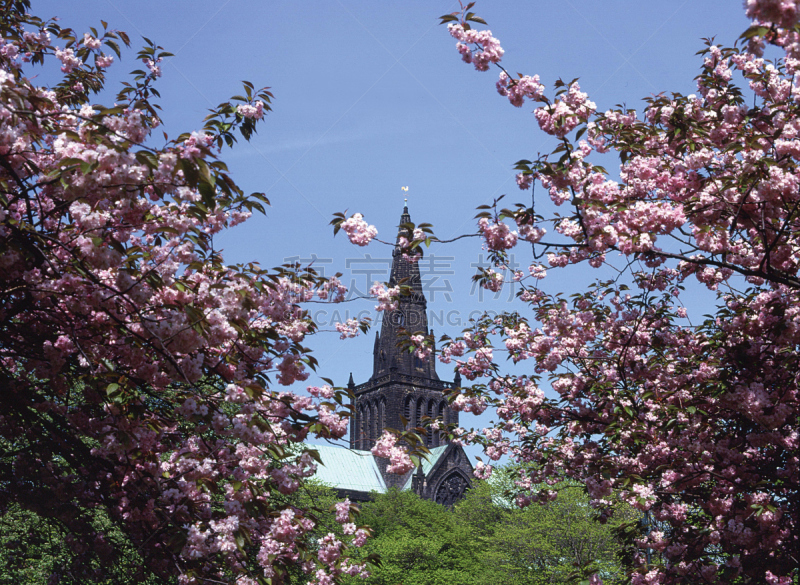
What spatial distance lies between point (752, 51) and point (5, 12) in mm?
8514

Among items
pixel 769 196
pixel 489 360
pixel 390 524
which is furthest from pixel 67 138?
pixel 390 524

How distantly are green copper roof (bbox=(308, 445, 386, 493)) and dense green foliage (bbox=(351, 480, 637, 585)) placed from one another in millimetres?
15311

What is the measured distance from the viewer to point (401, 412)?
239 feet

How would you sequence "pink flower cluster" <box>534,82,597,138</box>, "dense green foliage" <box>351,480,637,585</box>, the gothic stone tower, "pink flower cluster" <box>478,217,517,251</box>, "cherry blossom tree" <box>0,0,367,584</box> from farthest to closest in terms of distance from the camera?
the gothic stone tower → "dense green foliage" <box>351,480,637,585</box> → "pink flower cluster" <box>478,217,517,251</box> → "pink flower cluster" <box>534,82,597,138</box> → "cherry blossom tree" <box>0,0,367,584</box>

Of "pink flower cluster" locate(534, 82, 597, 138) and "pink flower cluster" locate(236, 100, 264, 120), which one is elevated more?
"pink flower cluster" locate(236, 100, 264, 120)

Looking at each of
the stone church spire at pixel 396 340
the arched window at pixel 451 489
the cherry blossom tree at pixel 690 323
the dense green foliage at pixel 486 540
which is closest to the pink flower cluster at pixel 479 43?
the cherry blossom tree at pixel 690 323

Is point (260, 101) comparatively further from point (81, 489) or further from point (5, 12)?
point (81, 489)

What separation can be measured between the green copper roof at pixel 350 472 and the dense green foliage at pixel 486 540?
1531 cm

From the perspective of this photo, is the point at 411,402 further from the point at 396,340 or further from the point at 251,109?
the point at 251,109

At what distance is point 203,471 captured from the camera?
577cm

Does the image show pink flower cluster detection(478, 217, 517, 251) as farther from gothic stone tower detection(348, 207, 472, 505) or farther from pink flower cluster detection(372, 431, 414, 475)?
gothic stone tower detection(348, 207, 472, 505)

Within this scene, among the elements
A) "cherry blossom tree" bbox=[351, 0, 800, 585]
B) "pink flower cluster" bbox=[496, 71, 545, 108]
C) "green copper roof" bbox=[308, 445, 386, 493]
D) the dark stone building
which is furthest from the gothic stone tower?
"pink flower cluster" bbox=[496, 71, 545, 108]

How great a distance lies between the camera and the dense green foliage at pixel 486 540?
3816cm

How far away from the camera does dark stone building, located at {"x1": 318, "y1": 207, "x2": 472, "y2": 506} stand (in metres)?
71.0
